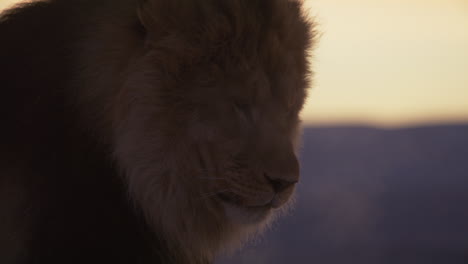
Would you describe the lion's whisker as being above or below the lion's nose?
below

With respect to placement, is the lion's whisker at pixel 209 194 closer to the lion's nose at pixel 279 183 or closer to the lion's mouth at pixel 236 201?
the lion's mouth at pixel 236 201

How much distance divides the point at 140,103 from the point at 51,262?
Answer: 2.35 ft

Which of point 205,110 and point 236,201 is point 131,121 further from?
point 236,201

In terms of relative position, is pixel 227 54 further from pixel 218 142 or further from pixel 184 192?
pixel 184 192

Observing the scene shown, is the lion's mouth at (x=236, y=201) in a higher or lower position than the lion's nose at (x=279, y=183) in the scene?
lower

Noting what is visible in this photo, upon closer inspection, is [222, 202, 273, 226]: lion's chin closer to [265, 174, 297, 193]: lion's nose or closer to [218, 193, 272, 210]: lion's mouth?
[218, 193, 272, 210]: lion's mouth

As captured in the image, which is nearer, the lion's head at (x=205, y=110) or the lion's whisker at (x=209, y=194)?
the lion's head at (x=205, y=110)

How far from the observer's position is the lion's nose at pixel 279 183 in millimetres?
2648

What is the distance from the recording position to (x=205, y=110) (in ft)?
8.76

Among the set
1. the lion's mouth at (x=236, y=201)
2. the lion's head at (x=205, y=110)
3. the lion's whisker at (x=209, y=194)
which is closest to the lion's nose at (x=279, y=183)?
the lion's head at (x=205, y=110)

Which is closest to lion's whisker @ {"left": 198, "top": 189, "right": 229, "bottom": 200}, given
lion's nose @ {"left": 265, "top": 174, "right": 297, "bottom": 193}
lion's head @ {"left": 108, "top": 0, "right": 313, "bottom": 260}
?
lion's head @ {"left": 108, "top": 0, "right": 313, "bottom": 260}

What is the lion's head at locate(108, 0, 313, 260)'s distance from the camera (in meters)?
2.63

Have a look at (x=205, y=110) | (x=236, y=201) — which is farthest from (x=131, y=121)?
(x=236, y=201)

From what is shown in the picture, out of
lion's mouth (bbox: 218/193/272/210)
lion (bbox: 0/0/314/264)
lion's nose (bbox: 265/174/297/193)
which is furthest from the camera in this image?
lion's mouth (bbox: 218/193/272/210)
